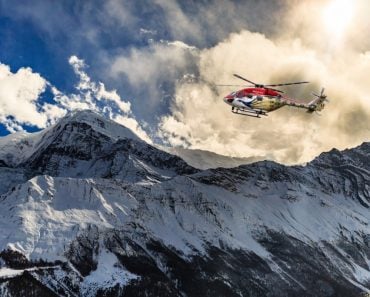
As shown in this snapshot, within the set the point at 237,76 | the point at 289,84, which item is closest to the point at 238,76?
the point at 237,76

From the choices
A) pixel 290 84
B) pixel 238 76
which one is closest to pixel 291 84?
pixel 290 84

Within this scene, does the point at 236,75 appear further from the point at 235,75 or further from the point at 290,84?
the point at 290,84

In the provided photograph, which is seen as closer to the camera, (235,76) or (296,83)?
(296,83)

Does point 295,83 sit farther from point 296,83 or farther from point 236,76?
point 236,76

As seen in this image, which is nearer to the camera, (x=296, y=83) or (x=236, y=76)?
(x=296, y=83)

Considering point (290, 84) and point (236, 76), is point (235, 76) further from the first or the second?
point (290, 84)

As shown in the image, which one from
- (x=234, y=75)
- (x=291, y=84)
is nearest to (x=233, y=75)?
(x=234, y=75)

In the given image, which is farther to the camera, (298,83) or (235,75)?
(235,75)
